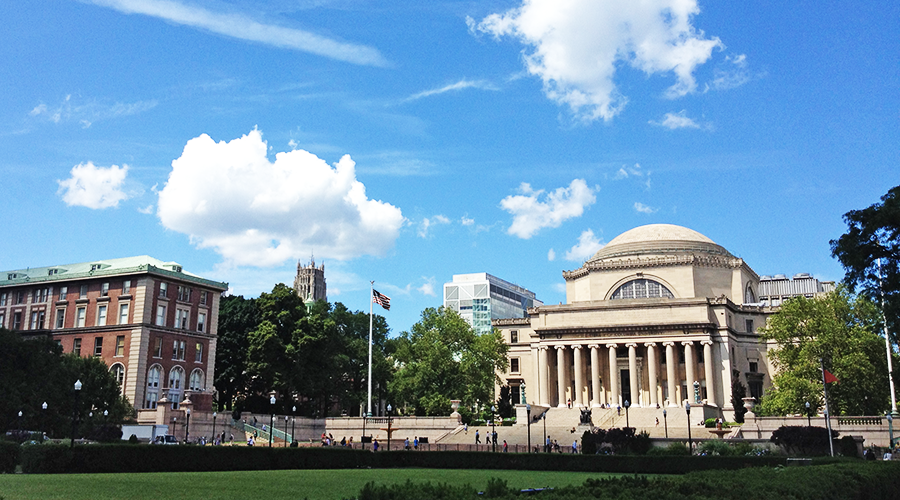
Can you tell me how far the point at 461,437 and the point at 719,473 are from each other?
167 ft

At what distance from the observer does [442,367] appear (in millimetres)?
78000

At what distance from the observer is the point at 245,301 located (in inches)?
3248

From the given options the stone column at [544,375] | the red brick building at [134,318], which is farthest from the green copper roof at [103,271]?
the stone column at [544,375]

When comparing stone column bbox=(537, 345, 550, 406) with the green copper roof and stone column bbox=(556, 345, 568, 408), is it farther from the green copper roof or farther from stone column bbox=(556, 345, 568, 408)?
the green copper roof

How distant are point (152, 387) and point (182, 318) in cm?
746

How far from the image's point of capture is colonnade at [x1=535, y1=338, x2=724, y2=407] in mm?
80312

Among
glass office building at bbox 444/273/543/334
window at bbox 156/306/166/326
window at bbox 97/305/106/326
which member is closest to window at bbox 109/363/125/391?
window at bbox 97/305/106/326

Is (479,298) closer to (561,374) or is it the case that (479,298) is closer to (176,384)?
(561,374)

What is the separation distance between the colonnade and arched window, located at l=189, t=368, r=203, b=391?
36.1 meters

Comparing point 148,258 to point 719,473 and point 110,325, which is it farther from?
point 719,473

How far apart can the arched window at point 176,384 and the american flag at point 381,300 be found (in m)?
19.4

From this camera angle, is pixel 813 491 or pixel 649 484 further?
pixel 813 491

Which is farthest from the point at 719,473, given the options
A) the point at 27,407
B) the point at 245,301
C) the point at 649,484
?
the point at 245,301

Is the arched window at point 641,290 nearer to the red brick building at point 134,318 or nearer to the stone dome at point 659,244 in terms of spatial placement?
the stone dome at point 659,244
